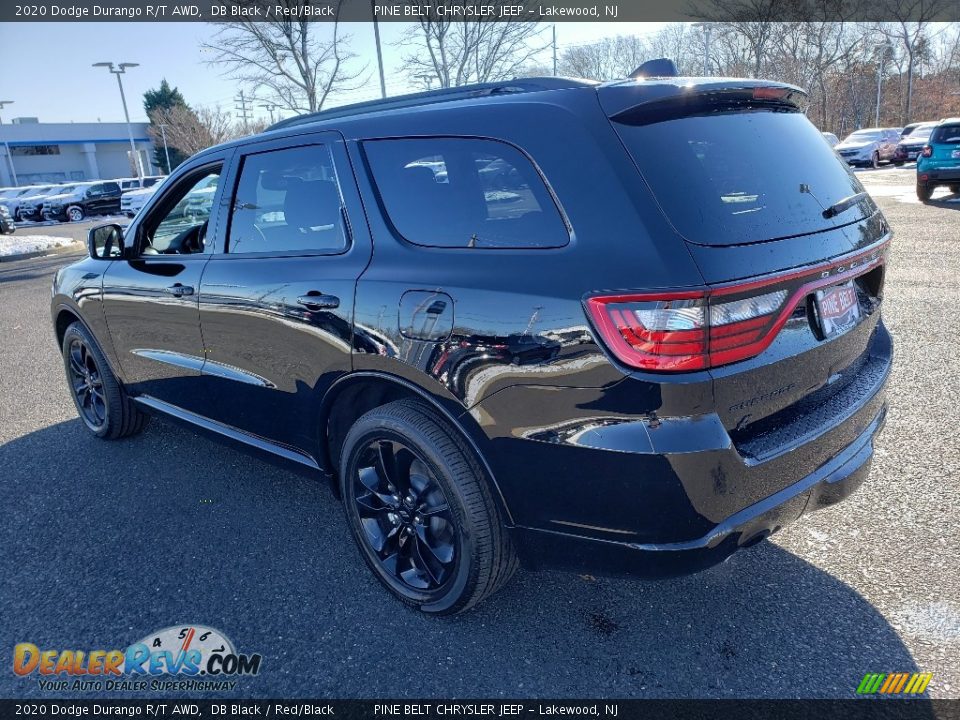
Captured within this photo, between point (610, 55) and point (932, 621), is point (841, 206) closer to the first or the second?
point (932, 621)

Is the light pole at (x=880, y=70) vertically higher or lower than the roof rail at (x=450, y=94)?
higher

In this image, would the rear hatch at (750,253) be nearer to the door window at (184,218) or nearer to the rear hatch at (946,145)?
the door window at (184,218)

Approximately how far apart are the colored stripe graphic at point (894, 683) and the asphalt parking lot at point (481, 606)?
0.03 m

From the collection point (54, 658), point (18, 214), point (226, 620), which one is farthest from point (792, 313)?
point (18, 214)

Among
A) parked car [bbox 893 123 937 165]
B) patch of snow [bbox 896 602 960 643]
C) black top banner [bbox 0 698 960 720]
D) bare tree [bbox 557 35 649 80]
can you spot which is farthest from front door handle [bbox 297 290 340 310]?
bare tree [bbox 557 35 649 80]

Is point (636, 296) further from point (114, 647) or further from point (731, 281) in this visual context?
point (114, 647)

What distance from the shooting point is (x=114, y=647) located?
2559 mm

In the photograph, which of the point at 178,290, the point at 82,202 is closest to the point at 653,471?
the point at 178,290

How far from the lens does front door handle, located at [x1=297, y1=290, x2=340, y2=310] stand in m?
2.65

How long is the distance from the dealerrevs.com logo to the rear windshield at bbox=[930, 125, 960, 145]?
16.1 m

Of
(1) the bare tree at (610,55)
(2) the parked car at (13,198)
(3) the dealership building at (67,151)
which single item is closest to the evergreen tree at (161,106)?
(3) the dealership building at (67,151)

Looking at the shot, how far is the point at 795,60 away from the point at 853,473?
40.0 meters

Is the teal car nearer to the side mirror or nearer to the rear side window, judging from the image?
the rear side window

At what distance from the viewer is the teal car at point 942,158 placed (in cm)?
1379
